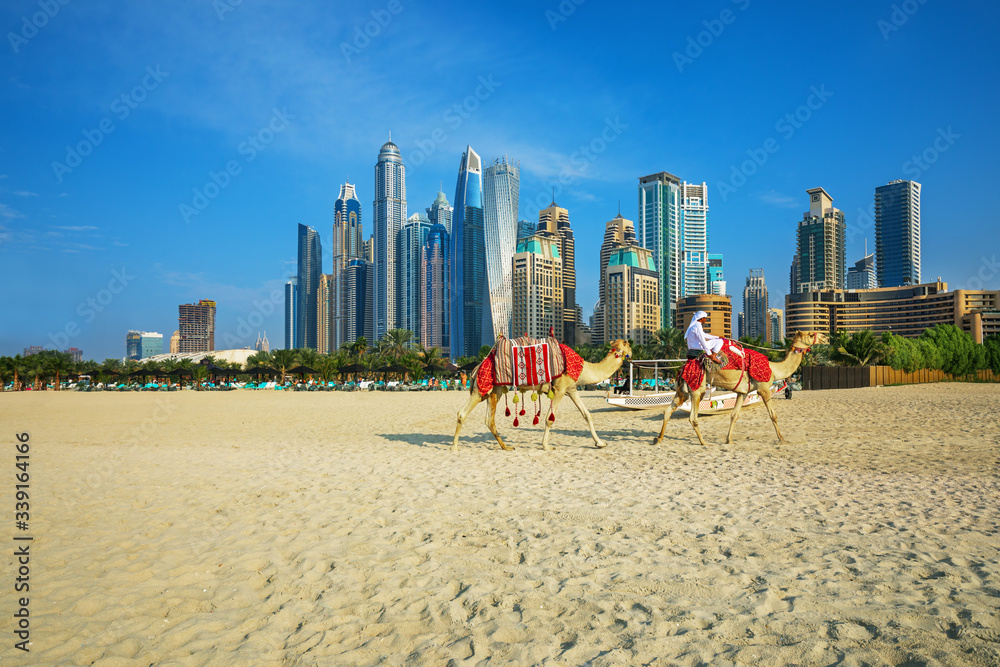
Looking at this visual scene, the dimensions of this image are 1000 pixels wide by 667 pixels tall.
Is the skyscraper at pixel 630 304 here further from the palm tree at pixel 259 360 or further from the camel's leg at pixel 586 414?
the camel's leg at pixel 586 414

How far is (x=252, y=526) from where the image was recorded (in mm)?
5949

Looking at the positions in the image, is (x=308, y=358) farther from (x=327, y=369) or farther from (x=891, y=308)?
(x=891, y=308)

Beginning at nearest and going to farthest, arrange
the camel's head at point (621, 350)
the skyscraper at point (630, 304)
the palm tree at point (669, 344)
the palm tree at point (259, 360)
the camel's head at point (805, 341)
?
1. the camel's head at point (621, 350)
2. the camel's head at point (805, 341)
3. the palm tree at point (669, 344)
4. the palm tree at point (259, 360)
5. the skyscraper at point (630, 304)

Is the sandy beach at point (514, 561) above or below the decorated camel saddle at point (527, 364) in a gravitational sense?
below

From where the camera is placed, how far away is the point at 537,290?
173 meters

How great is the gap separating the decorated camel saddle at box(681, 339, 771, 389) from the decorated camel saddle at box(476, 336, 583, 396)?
2.45 metres

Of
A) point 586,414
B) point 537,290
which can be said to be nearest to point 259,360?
point 586,414

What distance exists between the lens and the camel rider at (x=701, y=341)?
1147 centimetres

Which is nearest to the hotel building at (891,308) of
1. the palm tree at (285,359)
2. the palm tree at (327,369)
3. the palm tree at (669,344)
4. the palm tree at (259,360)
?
the palm tree at (669,344)

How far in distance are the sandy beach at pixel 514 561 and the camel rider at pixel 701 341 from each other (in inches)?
89.8

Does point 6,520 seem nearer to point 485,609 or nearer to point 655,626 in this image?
point 485,609

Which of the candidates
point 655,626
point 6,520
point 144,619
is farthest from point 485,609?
point 6,520

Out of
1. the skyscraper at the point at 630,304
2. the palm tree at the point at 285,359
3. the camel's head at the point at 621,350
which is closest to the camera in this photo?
the camel's head at the point at 621,350

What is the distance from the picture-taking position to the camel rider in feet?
37.6
